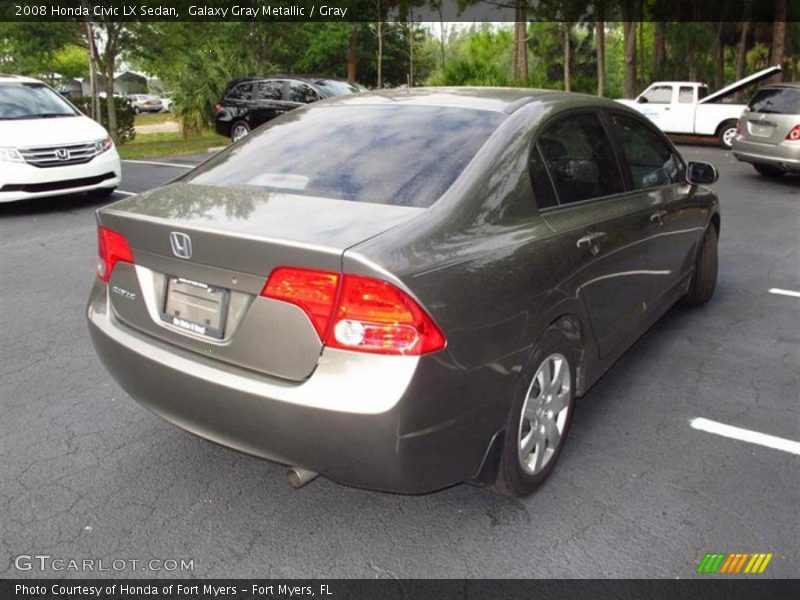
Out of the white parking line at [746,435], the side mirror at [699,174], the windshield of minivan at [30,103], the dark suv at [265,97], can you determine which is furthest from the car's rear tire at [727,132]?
the white parking line at [746,435]

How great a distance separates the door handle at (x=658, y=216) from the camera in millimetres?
3812

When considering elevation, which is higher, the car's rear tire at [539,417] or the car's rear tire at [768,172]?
the car's rear tire at [768,172]

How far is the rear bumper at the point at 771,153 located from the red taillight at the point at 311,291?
10607 millimetres

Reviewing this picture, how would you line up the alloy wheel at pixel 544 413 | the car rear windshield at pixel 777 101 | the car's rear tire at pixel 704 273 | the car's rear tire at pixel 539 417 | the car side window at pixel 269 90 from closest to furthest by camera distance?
the car's rear tire at pixel 539 417
the alloy wheel at pixel 544 413
the car's rear tire at pixel 704 273
the car rear windshield at pixel 777 101
the car side window at pixel 269 90

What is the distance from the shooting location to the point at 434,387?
220 cm

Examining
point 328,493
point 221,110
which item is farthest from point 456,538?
point 221,110

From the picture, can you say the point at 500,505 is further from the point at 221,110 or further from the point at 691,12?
the point at 691,12

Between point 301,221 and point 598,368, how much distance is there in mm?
1731

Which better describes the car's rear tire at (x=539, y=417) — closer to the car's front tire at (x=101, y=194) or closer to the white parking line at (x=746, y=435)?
the white parking line at (x=746, y=435)

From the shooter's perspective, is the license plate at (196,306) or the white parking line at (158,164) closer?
the license plate at (196,306)

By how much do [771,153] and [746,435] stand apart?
29.8 feet

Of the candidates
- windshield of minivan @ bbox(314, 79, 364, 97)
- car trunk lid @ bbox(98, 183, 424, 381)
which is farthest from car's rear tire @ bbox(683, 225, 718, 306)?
windshield of minivan @ bbox(314, 79, 364, 97)

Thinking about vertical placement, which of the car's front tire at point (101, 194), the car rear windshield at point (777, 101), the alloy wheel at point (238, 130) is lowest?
the car's front tire at point (101, 194)

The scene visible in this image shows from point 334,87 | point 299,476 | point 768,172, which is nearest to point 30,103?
point 334,87
